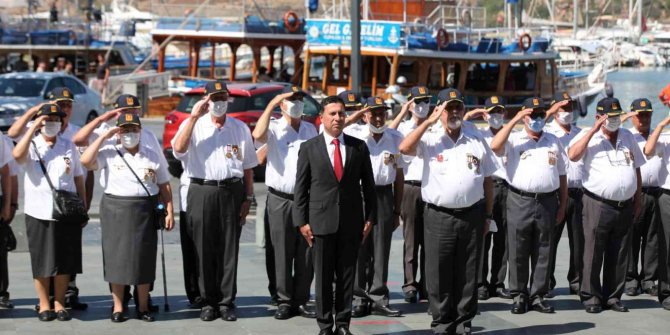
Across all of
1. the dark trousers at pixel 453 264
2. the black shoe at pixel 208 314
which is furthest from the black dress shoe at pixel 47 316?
the dark trousers at pixel 453 264

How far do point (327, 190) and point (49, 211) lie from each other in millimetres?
2242

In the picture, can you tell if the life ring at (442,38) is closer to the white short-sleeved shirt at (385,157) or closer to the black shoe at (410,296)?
the black shoe at (410,296)

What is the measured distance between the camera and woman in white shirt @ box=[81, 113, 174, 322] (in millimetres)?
9898

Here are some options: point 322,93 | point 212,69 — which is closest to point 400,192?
point 322,93

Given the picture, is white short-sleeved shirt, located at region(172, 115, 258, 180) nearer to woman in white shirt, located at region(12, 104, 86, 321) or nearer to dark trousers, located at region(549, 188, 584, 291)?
woman in white shirt, located at region(12, 104, 86, 321)

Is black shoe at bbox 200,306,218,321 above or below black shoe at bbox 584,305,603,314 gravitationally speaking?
above

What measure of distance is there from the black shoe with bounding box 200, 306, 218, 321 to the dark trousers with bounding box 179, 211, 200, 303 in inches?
14.0

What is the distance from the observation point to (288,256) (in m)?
10.5

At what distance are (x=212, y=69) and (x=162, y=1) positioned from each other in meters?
3.10

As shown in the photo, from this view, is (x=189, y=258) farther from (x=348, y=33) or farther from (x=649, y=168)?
(x=348, y=33)

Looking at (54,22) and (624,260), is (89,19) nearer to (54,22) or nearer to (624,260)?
(54,22)

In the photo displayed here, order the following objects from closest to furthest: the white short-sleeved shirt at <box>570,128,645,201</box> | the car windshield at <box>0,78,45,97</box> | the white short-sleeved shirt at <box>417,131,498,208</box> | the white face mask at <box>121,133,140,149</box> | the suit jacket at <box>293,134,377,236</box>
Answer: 1. the suit jacket at <box>293,134,377,236</box>
2. the white short-sleeved shirt at <box>417,131,498,208</box>
3. the white face mask at <box>121,133,140,149</box>
4. the white short-sleeved shirt at <box>570,128,645,201</box>
5. the car windshield at <box>0,78,45,97</box>

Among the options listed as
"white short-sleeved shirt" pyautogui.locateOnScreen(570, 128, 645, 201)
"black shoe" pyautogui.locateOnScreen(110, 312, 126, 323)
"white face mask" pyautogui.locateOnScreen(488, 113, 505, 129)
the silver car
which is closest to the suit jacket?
"black shoe" pyautogui.locateOnScreen(110, 312, 126, 323)

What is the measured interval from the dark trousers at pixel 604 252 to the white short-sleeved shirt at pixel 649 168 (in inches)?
28.3
